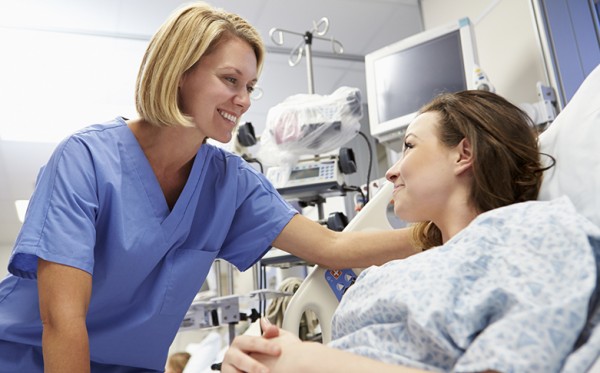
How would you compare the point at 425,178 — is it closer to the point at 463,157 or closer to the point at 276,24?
the point at 463,157

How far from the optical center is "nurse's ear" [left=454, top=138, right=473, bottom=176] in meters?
1.05

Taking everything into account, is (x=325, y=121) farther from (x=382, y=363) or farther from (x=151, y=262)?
(x=382, y=363)

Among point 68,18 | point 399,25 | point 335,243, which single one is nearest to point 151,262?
point 335,243

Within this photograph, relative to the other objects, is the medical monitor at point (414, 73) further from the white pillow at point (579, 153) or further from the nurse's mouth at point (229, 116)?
the white pillow at point (579, 153)

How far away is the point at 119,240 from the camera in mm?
1232

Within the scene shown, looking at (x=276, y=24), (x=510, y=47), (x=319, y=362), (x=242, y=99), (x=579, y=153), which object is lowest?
(x=319, y=362)

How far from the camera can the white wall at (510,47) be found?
2582 millimetres

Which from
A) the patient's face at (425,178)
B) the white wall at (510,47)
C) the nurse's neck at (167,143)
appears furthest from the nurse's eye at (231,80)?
the white wall at (510,47)

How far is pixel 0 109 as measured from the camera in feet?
14.0

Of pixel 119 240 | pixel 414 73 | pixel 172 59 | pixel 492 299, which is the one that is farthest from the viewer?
pixel 414 73

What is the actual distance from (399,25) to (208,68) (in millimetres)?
2722

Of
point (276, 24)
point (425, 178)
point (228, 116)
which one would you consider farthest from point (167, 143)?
point (276, 24)

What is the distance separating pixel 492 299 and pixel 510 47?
233 centimetres

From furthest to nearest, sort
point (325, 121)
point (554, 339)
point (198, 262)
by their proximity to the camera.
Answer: point (325, 121)
point (198, 262)
point (554, 339)
